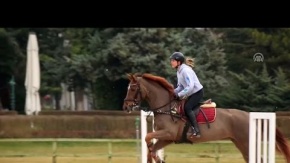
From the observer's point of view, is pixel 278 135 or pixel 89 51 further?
pixel 89 51

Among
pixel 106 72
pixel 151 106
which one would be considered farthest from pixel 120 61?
pixel 151 106

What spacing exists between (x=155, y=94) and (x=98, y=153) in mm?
5540

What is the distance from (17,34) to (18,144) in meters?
11.6

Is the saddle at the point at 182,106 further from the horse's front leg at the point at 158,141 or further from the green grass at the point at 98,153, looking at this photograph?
the green grass at the point at 98,153

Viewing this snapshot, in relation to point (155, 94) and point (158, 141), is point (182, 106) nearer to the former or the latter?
point (155, 94)

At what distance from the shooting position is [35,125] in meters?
20.5

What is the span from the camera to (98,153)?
53.8 ft

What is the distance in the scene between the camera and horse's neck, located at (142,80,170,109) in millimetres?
11109

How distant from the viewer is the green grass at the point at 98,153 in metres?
15.2

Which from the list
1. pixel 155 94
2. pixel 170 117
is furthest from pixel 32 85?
pixel 170 117

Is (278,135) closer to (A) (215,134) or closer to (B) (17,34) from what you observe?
(A) (215,134)

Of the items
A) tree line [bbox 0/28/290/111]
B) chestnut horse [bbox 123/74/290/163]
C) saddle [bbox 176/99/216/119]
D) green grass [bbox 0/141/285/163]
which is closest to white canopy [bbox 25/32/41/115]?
tree line [bbox 0/28/290/111]

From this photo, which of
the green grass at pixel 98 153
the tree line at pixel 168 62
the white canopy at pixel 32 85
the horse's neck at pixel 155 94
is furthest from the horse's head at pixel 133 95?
the tree line at pixel 168 62

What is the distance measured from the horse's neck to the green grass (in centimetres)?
361
